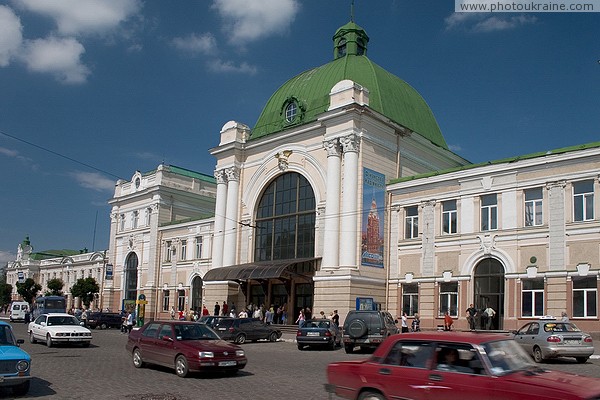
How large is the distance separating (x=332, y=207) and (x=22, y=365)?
91.2 ft

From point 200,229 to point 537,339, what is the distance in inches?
1454

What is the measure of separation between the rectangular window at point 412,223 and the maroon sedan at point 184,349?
22.4m

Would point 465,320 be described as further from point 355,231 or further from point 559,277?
point 355,231

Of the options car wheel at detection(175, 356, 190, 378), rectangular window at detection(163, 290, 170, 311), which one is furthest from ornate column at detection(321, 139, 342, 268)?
rectangular window at detection(163, 290, 170, 311)

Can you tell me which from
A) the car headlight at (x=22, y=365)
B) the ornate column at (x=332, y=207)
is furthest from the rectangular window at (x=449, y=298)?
the car headlight at (x=22, y=365)

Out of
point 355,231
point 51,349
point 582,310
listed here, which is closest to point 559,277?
point 582,310

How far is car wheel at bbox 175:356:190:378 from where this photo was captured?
52.0ft

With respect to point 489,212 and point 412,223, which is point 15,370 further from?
point 412,223

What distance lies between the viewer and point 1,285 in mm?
105500

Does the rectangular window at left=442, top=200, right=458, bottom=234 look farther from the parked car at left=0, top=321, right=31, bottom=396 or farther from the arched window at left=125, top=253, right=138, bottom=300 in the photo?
the arched window at left=125, top=253, right=138, bottom=300

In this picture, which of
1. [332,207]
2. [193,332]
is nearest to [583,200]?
[332,207]

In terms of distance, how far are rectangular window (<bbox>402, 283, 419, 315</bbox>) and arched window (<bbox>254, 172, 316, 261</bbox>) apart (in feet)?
22.8

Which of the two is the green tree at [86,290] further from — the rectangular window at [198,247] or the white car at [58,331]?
the white car at [58,331]

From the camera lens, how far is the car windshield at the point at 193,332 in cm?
A: 1692
